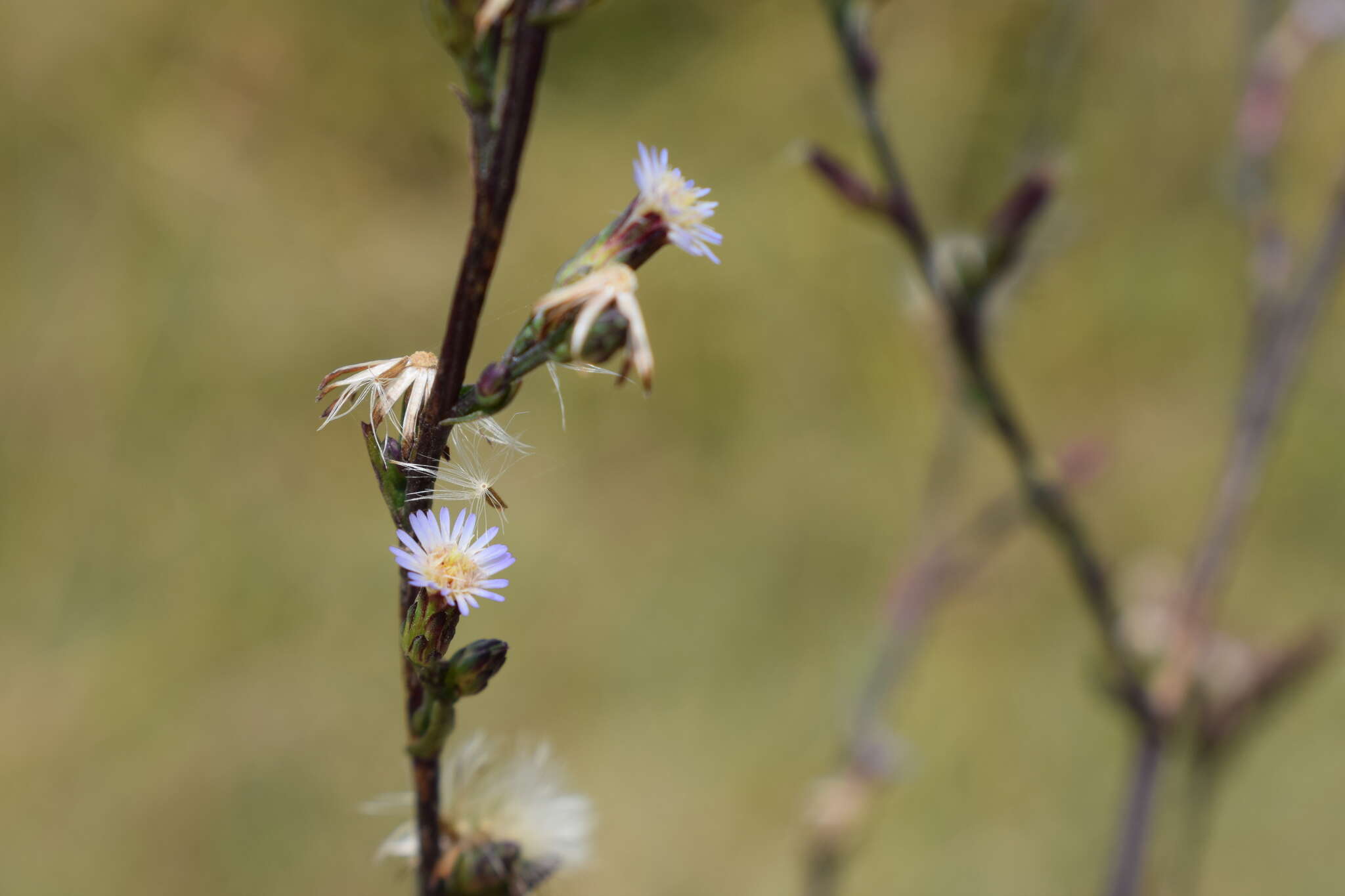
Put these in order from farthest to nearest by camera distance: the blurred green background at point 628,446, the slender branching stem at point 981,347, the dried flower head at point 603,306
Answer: the blurred green background at point 628,446 < the slender branching stem at point 981,347 < the dried flower head at point 603,306

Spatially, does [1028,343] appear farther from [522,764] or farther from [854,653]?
[522,764]

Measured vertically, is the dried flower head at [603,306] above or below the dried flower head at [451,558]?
above

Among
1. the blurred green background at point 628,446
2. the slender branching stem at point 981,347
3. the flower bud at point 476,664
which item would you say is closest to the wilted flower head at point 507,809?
the flower bud at point 476,664

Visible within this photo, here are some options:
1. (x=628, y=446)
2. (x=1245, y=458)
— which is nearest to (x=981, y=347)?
(x=1245, y=458)

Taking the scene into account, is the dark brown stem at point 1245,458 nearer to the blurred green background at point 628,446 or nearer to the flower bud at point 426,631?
the flower bud at point 426,631

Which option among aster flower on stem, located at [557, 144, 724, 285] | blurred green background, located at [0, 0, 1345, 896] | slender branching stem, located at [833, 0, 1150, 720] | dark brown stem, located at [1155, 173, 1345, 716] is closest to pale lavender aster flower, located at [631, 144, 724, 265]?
aster flower on stem, located at [557, 144, 724, 285]

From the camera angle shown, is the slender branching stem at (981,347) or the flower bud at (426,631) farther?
the slender branching stem at (981,347)

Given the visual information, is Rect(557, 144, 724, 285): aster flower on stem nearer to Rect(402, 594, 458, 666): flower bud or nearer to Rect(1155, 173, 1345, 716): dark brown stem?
Rect(402, 594, 458, 666): flower bud
